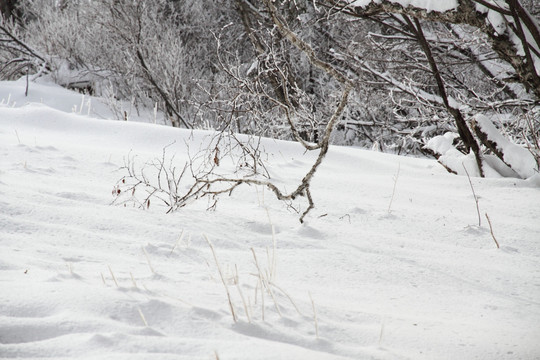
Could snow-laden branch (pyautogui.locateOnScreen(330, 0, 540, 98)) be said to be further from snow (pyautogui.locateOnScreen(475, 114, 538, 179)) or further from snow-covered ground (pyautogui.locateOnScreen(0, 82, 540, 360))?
snow (pyautogui.locateOnScreen(475, 114, 538, 179))

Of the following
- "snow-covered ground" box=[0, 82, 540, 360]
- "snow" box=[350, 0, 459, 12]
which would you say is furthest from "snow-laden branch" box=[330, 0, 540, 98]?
"snow-covered ground" box=[0, 82, 540, 360]

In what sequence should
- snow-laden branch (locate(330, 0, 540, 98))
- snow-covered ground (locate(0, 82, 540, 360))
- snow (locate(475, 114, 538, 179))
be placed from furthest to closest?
snow (locate(475, 114, 538, 179)) → snow-laden branch (locate(330, 0, 540, 98)) → snow-covered ground (locate(0, 82, 540, 360))

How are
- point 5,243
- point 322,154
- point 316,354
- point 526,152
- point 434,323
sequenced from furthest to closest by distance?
point 526,152, point 322,154, point 5,243, point 434,323, point 316,354

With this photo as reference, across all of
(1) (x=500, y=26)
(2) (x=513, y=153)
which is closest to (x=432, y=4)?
(1) (x=500, y=26)

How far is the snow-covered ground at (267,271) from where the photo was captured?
1.22 m

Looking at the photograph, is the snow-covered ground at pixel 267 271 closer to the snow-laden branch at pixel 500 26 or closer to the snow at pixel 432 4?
the snow-laden branch at pixel 500 26

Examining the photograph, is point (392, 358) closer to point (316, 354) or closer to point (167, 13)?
point (316, 354)

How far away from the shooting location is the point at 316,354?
1.17 metres

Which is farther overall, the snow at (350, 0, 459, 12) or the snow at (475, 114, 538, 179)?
the snow at (475, 114, 538, 179)

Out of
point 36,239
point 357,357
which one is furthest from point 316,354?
point 36,239

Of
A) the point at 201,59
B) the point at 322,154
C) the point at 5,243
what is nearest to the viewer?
the point at 5,243

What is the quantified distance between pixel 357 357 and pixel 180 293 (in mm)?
585


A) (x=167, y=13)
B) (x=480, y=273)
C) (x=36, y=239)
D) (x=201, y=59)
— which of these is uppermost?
(x=167, y=13)

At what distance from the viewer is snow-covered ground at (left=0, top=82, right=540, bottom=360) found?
47.9 inches
